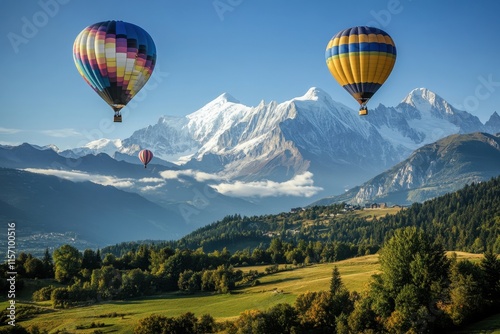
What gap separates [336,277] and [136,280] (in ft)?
176

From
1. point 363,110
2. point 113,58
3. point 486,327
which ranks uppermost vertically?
point 113,58

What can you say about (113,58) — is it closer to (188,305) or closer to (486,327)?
(188,305)

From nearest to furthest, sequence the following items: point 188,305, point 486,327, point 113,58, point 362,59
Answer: point 486,327
point 113,58
point 362,59
point 188,305

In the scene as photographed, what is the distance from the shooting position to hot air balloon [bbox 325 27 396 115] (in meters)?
103

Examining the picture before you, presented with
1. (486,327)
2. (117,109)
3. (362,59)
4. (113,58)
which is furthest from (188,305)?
(486,327)

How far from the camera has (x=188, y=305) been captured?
429ft

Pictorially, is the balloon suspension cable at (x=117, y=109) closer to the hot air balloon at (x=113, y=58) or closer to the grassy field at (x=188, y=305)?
the hot air balloon at (x=113, y=58)

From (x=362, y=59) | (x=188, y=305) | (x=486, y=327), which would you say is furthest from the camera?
(x=188, y=305)

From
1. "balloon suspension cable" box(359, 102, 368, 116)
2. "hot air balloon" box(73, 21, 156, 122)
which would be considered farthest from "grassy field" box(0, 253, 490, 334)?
"hot air balloon" box(73, 21, 156, 122)

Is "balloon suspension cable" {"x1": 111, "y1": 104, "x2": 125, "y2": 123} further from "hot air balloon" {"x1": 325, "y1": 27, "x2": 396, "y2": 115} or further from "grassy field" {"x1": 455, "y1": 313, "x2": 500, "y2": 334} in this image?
"grassy field" {"x1": 455, "y1": 313, "x2": 500, "y2": 334}

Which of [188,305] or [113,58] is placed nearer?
[113,58]

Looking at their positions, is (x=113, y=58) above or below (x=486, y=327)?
above

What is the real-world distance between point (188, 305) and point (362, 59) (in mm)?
63694

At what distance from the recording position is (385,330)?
8212cm
